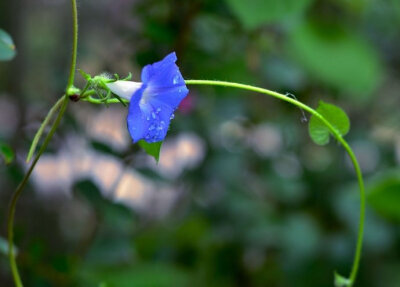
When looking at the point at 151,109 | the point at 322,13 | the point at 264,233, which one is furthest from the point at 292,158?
the point at 151,109

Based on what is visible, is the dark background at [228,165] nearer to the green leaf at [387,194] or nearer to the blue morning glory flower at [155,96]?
the green leaf at [387,194]

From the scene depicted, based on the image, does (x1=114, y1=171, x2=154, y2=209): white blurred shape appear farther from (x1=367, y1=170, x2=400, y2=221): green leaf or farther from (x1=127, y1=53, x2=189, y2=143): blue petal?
(x1=127, y1=53, x2=189, y2=143): blue petal

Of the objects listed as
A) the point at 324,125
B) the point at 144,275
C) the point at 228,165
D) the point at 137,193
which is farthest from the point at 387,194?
the point at 137,193

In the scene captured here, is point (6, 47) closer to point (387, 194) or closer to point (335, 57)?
point (387, 194)

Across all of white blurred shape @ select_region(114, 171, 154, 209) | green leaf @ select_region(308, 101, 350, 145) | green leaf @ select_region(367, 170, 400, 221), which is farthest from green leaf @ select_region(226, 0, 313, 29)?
white blurred shape @ select_region(114, 171, 154, 209)

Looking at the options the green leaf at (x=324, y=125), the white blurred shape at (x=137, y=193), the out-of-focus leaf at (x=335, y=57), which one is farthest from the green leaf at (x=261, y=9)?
the white blurred shape at (x=137, y=193)
